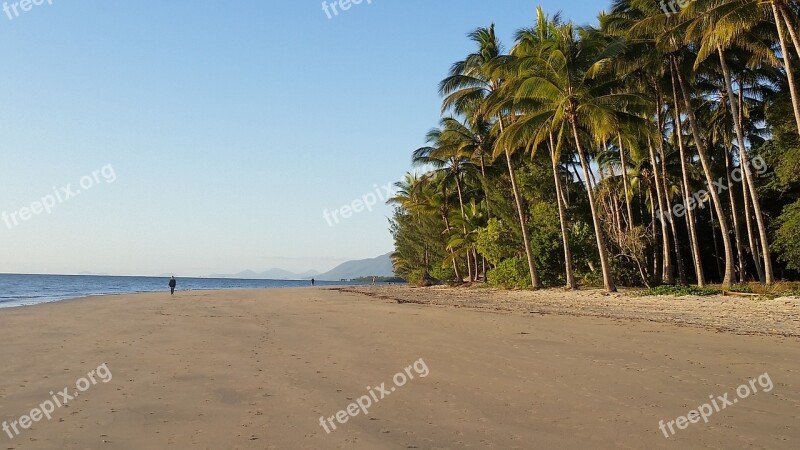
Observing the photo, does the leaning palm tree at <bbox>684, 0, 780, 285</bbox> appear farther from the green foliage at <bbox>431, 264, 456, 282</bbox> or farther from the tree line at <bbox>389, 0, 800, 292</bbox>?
the green foliage at <bbox>431, 264, 456, 282</bbox>

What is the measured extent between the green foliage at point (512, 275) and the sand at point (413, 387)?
17.0m

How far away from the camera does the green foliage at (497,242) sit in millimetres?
30859

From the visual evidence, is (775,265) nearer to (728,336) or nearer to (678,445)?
(728,336)

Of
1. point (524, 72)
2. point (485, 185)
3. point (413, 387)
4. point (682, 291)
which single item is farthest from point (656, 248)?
point (413, 387)

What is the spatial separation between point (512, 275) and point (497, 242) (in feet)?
7.97

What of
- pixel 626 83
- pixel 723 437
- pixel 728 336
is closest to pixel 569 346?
pixel 728 336

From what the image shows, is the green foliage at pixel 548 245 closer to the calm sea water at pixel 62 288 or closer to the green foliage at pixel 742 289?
the green foliage at pixel 742 289

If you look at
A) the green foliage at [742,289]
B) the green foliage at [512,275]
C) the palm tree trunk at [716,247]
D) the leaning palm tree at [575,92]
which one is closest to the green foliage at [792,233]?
the green foliage at [742,289]

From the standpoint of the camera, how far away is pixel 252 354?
8812mm

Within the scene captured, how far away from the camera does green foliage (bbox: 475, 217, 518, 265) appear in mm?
30859

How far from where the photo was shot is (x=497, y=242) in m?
31.0

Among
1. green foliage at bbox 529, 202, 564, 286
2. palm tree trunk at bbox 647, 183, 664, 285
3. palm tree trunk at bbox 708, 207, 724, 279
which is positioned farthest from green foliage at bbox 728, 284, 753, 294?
palm tree trunk at bbox 708, 207, 724, 279

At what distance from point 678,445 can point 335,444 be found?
9.32ft

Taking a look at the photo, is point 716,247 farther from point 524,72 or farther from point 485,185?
point 524,72
